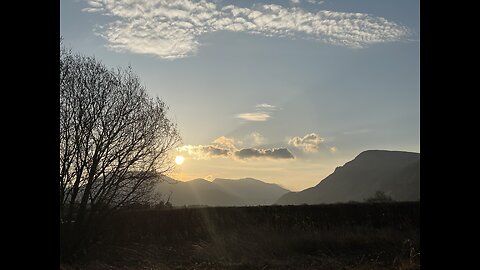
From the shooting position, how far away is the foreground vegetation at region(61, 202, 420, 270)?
17031 millimetres

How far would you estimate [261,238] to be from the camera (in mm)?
21984

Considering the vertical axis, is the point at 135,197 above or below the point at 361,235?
above

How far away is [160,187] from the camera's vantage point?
55.1ft

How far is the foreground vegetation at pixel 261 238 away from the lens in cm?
1703

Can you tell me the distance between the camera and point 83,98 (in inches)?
632
